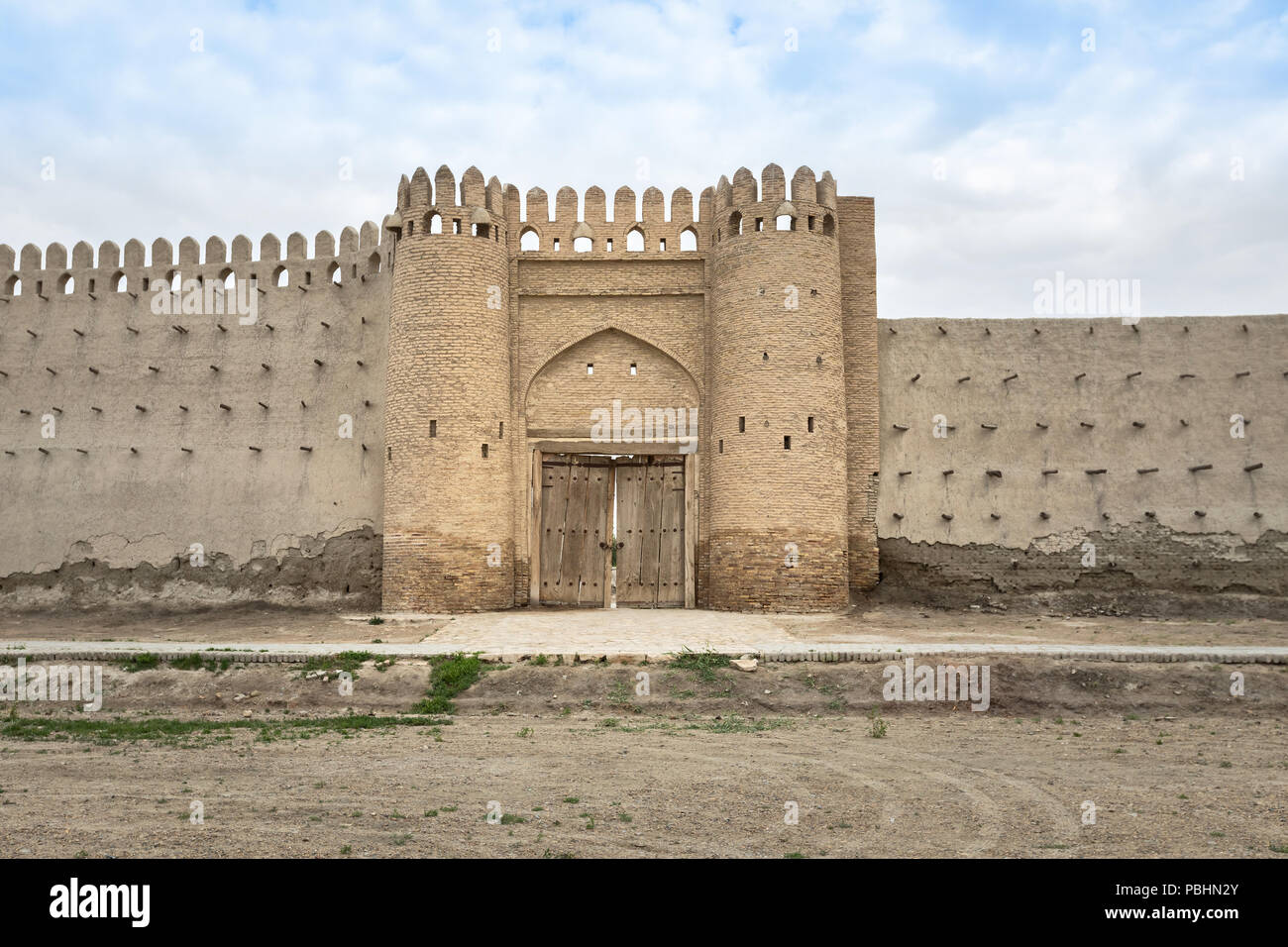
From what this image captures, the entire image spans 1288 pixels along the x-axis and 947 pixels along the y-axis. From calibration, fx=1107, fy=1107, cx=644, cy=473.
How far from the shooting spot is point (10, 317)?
20.2 m

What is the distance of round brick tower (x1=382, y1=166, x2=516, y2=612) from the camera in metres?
16.6

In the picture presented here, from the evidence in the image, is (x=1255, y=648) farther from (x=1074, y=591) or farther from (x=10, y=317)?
(x=10, y=317)

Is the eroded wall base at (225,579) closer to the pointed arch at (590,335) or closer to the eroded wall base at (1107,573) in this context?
the pointed arch at (590,335)

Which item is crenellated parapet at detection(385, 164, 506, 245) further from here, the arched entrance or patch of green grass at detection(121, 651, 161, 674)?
patch of green grass at detection(121, 651, 161, 674)

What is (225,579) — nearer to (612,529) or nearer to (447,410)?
(447,410)

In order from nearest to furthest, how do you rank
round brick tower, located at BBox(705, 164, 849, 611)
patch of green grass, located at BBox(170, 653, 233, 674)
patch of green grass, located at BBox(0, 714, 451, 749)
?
patch of green grass, located at BBox(0, 714, 451, 749), patch of green grass, located at BBox(170, 653, 233, 674), round brick tower, located at BBox(705, 164, 849, 611)

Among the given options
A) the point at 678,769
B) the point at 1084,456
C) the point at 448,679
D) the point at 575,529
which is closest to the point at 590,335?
the point at 575,529

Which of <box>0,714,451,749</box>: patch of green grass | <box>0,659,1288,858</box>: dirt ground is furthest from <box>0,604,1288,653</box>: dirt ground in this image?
<box>0,714,451,749</box>: patch of green grass

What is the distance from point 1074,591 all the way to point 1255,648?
530 centimetres

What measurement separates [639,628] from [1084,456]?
8250mm

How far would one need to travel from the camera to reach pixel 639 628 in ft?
47.1

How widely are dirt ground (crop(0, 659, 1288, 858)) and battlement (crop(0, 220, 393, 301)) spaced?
348 inches

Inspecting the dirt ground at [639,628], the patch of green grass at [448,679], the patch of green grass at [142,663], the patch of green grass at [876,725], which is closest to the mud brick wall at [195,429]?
the dirt ground at [639,628]

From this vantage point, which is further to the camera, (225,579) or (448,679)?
(225,579)
